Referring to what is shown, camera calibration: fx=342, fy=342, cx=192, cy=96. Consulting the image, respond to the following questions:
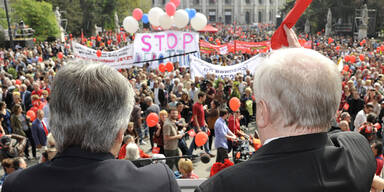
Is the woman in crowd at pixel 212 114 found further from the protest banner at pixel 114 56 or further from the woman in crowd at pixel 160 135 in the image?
the protest banner at pixel 114 56

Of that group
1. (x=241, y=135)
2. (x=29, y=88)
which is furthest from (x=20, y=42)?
(x=241, y=135)

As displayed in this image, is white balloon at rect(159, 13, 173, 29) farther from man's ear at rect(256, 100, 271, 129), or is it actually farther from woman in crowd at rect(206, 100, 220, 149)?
man's ear at rect(256, 100, 271, 129)

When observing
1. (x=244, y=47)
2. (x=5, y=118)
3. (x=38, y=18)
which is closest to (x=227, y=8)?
(x=38, y=18)

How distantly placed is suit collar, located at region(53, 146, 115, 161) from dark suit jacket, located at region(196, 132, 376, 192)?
33 centimetres

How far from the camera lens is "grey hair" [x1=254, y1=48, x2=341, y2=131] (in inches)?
43.4

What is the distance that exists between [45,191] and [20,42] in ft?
90.4

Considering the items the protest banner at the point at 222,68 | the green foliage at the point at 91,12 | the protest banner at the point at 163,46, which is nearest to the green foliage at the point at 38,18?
the green foliage at the point at 91,12

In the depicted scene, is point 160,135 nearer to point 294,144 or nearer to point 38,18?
point 294,144

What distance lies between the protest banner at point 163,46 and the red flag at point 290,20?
9742 mm

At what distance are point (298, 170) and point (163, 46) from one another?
10.9 m

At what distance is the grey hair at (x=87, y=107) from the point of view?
44.0 inches

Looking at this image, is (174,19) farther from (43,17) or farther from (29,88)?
(43,17)

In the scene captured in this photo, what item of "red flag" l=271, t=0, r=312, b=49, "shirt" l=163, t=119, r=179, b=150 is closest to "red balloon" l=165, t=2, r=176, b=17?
"shirt" l=163, t=119, r=179, b=150

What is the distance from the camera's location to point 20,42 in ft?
83.1
